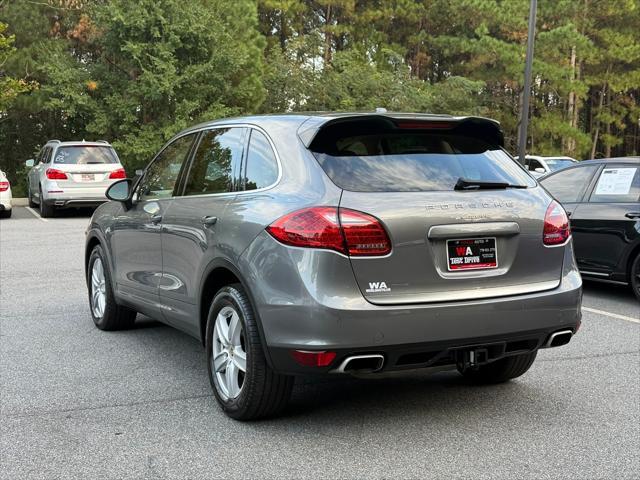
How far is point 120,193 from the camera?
5.82 metres

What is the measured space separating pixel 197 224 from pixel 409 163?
1392mm

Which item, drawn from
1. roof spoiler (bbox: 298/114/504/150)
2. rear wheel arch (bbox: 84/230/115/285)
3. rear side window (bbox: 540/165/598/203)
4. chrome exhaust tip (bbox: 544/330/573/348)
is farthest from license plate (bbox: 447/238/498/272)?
rear side window (bbox: 540/165/598/203)

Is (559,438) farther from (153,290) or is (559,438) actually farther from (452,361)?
(153,290)

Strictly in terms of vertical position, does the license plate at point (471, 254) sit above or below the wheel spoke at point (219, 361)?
above

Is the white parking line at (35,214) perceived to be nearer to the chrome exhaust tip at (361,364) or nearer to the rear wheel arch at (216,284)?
the rear wheel arch at (216,284)

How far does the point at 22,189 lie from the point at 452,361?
29482mm

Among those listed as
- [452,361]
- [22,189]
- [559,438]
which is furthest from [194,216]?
[22,189]

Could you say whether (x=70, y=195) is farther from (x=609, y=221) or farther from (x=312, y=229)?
(x=312, y=229)

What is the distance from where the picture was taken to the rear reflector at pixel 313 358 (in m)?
3.62

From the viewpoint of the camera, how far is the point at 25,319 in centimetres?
685

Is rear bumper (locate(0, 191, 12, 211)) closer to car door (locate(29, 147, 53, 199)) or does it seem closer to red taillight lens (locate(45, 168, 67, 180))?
red taillight lens (locate(45, 168, 67, 180))

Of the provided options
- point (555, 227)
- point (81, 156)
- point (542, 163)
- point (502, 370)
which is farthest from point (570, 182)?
point (542, 163)

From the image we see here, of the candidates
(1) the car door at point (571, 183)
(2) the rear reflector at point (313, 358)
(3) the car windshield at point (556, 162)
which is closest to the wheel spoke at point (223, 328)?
(2) the rear reflector at point (313, 358)

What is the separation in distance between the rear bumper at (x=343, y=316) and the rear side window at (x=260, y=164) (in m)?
0.45
